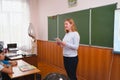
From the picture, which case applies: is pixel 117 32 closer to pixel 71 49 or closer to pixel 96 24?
Result: pixel 96 24

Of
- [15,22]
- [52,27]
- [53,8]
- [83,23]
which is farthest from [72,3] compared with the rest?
[15,22]

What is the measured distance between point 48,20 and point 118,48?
10.7 feet

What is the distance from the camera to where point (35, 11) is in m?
6.22

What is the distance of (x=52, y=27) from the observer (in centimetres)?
523

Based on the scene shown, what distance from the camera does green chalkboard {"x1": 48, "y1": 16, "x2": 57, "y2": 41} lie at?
504 cm

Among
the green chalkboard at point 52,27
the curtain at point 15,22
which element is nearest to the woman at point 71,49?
the green chalkboard at point 52,27

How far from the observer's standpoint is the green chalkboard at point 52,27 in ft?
16.5

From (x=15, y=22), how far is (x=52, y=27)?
1.59 meters

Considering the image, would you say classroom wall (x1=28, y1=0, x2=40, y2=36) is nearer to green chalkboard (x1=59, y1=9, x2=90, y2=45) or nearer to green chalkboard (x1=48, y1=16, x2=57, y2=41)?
green chalkboard (x1=48, y1=16, x2=57, y2=41)

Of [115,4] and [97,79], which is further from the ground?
[115,4]

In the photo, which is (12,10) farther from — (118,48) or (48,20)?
(118,48)

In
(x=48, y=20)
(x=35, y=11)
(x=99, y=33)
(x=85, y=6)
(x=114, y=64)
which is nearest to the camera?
(x=114, y=64)

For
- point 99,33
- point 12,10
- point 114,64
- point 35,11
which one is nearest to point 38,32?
point 35,11

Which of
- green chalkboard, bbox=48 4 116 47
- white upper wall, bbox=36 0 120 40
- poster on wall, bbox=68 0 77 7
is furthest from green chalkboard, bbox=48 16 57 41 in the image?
poster on wall, bbox=68 0 77 7
